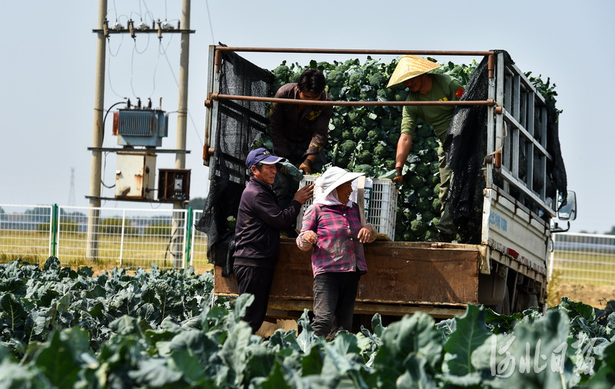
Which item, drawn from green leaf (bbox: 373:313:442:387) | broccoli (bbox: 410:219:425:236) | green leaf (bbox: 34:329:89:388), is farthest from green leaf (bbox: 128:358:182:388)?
broccoli (bbox: 410:219:425:236)

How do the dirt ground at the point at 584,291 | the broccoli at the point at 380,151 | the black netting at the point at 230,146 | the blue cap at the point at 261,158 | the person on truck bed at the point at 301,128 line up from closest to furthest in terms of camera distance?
the blue cap at the point at 261,158, the black netting at the point at 230,146, the person on truck bed at the point at 301,128, the broccoli at the point at 380,151, the dirt ground at the point at 584,291

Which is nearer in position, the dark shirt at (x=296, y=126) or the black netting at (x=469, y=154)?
the black netting at (x=469, y=154)

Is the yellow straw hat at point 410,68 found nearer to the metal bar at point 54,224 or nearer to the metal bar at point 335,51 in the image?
the metal bar at point 335,51

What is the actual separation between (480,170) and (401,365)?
13.7 feet

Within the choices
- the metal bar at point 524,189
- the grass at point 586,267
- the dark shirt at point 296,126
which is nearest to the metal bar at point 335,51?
the dark shirt at point 296,126

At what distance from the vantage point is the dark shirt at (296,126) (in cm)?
793

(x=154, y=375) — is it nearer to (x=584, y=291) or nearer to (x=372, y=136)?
(x=372, y=136)

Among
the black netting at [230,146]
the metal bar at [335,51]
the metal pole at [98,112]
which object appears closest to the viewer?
the metal bar at [335,51]

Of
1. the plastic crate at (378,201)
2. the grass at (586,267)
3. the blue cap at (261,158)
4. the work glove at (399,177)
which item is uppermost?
the blue cap at (261,158)

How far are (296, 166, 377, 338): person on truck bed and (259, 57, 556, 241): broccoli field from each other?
6.26ft

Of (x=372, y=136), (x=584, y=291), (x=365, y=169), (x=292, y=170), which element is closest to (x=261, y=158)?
(x=292, y=170)

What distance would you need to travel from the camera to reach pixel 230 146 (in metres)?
7.98

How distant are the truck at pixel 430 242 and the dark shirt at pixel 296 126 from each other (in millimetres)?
381

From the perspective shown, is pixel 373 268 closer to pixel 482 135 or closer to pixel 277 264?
pixel 277 264
